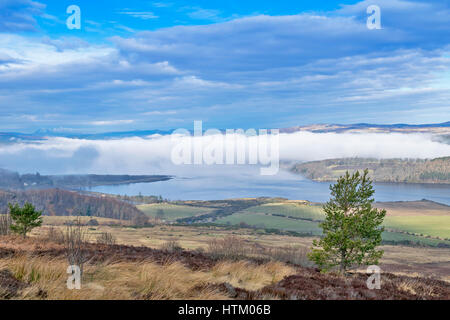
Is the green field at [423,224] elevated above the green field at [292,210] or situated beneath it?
situated beneath

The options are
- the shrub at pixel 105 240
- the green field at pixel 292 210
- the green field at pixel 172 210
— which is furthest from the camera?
the green field at pixel 172 210

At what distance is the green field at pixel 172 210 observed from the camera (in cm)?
17502

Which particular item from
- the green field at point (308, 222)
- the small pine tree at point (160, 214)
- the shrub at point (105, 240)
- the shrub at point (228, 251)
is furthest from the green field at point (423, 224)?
the shrub at point (105, 240)

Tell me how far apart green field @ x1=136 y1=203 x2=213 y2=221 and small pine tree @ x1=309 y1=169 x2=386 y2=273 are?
150 meters

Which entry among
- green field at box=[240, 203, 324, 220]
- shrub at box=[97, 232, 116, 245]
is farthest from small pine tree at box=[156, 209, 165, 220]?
shrub at box=[97, 232, 116, 245]

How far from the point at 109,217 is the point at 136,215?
1383 cm

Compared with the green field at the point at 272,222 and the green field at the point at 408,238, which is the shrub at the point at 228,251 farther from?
the green field at the point at 408,238

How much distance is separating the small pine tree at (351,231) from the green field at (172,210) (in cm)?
14973

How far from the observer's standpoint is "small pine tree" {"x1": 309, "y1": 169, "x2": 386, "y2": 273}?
22219mm

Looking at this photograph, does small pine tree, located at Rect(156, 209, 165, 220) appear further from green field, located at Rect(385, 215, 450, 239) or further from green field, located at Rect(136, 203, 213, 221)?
green field, located at Rect(385, 215, 450, 239)

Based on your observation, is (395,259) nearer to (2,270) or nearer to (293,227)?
(293,227)

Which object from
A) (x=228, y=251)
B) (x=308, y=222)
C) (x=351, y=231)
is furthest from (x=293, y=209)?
(x=351, y=231)

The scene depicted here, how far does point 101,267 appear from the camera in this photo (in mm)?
11922

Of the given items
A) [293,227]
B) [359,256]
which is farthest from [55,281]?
[293,227]
